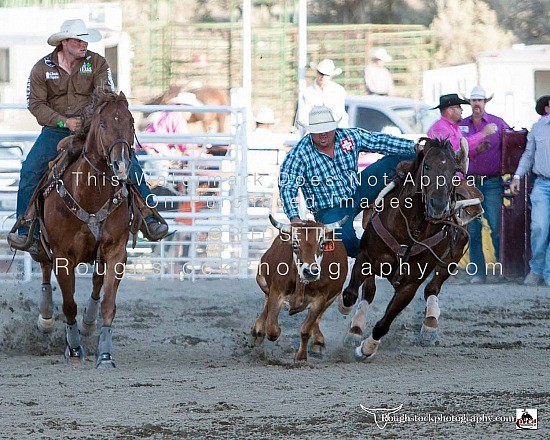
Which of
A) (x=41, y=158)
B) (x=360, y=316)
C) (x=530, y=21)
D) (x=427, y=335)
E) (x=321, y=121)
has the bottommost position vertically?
(x=427, y=335)

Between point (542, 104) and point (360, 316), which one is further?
point (542, 104)

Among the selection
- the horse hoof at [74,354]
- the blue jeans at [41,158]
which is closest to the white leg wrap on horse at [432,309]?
the blue jeans at [41,158]

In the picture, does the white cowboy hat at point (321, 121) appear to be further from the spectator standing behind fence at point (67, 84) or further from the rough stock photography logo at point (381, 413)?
the rough stock photography logo at point (381, 413)

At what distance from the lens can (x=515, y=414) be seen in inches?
202

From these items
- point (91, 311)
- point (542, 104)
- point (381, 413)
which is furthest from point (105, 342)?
point (542, 104)

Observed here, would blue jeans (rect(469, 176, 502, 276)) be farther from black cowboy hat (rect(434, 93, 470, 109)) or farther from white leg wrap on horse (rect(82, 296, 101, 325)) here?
white leg wrap on horse (rect(82, 296, 101, 325))

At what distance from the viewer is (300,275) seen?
21.0ft

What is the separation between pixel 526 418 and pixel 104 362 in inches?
104

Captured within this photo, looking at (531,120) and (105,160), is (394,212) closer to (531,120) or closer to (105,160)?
(105,160)

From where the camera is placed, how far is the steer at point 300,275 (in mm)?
6484

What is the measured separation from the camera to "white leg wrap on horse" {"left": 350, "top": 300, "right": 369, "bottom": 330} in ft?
23.7

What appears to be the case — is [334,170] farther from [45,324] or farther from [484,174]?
[484,174]

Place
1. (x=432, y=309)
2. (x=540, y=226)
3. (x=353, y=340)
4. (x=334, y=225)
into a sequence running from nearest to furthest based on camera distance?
1. (x=334, y=225)
2. (x=353, y=340)
3. (x=432, y=309)
4. (x=540, y=226)

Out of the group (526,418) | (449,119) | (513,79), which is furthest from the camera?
(513,79)
